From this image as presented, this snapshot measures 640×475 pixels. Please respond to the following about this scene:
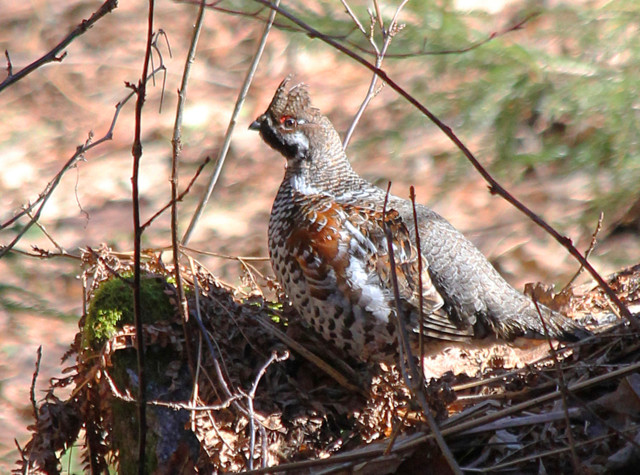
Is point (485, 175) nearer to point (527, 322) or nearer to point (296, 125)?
point (527, 322)

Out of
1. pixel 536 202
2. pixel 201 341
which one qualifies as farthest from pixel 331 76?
pixel 201 341

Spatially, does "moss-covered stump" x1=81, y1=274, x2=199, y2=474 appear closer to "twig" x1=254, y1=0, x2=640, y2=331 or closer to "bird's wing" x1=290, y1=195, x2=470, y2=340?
"bird's wing" x1=290, y1=195, x2=470, y2=340

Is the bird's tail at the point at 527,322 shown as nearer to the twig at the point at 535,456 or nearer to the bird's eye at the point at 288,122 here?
the twig at the point at 535,456

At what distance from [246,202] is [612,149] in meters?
3.83

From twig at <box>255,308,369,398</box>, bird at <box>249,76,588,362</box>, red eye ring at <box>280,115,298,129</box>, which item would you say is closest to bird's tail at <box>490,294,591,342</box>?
bird at <box>249,76,588,362</box>

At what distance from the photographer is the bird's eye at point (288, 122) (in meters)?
4.64

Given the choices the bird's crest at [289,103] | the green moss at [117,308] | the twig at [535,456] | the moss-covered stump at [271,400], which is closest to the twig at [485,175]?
the twig at [535,456]

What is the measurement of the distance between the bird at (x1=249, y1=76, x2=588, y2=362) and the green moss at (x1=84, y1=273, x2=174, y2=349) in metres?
0.66

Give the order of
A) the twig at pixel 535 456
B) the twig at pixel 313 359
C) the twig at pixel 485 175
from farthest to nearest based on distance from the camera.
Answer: the twig at pixel 313 359, the twig at pixel 535 456, the twig at pixel 485 175

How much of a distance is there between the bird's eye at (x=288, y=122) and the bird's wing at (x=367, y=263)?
693 millimetres

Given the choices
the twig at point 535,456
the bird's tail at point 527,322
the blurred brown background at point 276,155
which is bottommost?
the twig at point 535,456

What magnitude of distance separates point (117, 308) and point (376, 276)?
4.10 feet

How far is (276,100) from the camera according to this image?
15.3 feet

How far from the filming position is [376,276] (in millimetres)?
3986
